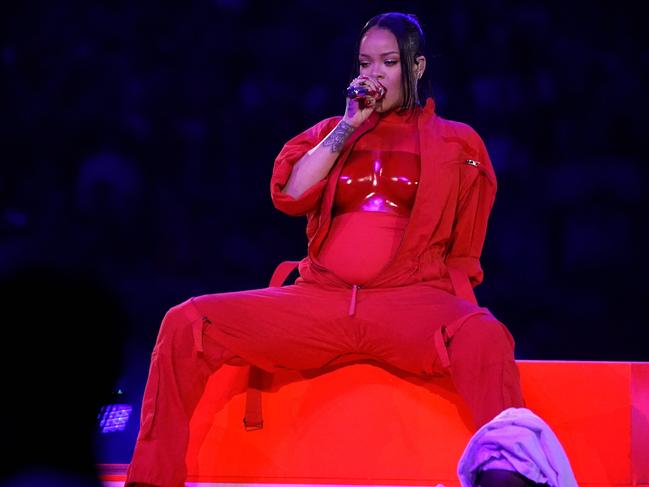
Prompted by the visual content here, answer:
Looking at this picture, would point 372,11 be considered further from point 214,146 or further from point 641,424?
point 641,424

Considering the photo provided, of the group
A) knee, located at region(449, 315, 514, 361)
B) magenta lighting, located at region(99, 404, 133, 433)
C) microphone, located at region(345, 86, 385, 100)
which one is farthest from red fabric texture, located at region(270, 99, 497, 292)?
magenta lighting, located at region(99, 404, 133, 433)

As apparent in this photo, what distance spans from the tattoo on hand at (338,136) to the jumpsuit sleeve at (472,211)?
0.91 ft

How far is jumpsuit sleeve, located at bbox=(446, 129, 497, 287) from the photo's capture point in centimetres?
203

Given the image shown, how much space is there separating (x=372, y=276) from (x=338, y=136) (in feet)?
1.03

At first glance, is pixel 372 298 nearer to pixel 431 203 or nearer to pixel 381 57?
pixel 431 203

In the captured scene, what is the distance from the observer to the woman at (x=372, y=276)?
66.7 inches

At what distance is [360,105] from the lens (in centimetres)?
197

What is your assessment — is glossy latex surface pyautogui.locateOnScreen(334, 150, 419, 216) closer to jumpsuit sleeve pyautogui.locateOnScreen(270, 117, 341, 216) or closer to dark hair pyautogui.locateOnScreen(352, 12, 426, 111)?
jumpsuit sleeve pyautogui.locateOnScreen(270, 117, 341, 216)

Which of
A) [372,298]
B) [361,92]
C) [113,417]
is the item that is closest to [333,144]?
[361,92]

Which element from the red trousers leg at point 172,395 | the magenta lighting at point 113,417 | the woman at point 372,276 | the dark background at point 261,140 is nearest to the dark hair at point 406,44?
the woman at point 372,276

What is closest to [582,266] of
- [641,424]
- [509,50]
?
[509,50]

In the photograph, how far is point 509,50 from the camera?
2.64 meters

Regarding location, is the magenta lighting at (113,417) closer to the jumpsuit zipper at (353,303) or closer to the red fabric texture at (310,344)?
the red fabric texture at (310,344)

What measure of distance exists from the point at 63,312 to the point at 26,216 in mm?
1199
